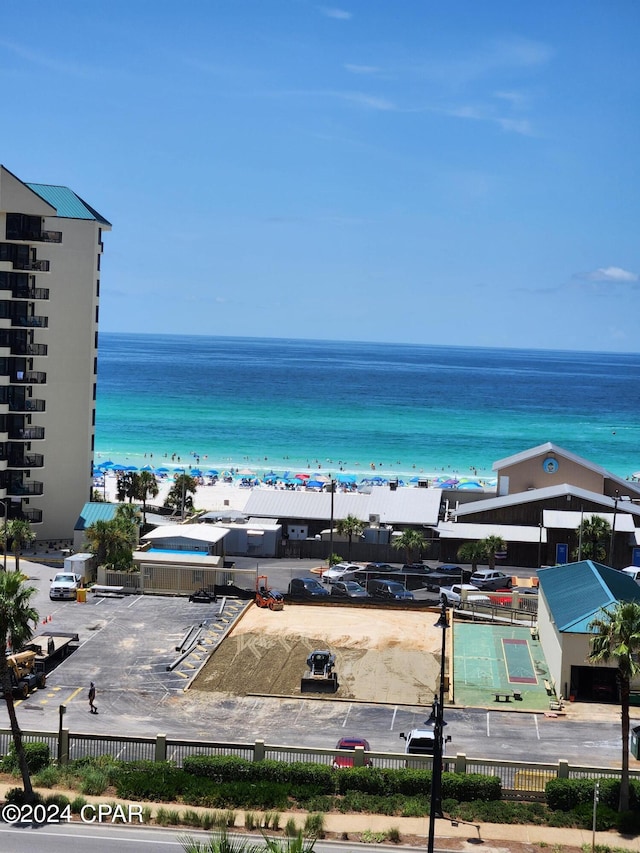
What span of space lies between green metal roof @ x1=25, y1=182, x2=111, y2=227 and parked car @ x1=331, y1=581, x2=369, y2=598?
28.1 m

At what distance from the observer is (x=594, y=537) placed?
63281mm

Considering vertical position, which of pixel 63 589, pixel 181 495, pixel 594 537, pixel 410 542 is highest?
pixel 594 537

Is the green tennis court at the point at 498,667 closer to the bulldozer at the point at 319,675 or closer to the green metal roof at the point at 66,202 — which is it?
the bulldozer at the point at 319,675

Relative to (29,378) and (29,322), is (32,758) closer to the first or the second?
(29,378)

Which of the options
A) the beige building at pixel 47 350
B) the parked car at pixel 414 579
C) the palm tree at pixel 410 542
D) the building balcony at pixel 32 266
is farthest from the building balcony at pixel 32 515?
the parked car at pixel 414 579

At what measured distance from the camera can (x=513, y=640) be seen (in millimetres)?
49594

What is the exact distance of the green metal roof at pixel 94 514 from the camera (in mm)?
65250

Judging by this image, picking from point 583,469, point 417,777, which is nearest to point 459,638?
point 417,777

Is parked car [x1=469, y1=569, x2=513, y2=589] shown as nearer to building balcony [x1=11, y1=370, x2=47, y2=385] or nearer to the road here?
the road

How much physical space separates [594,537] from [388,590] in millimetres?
13707

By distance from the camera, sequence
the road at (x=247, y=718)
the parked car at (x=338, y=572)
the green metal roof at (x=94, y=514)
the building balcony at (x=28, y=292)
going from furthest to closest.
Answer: the building balcony at (x=28, y=292) < the green metal roof at (x=94, y=514) < the parked car at (x=338, y=572) < the road at (x=247, y=718)

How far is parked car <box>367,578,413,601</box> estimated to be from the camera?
56000mm

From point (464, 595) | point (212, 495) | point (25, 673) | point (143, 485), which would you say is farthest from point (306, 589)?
point (212, 495)

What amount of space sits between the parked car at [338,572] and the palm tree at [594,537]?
1249 cm
